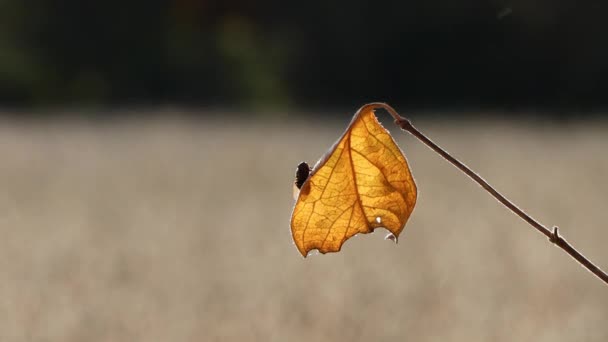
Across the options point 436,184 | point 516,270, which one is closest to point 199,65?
point 436,184

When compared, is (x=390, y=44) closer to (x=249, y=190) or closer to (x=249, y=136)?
(x=249, y=136)

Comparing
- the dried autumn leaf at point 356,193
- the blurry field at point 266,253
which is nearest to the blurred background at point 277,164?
the blurry field at point 266,253

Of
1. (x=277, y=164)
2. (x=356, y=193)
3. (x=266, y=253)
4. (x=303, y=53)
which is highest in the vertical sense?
(x=356, y=193)

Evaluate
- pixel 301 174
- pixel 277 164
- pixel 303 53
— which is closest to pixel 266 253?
pixel 277 164

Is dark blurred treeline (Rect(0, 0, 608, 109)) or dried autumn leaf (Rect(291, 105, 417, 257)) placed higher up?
dried autumn leaf (Rect(291, 105, 417, 257))

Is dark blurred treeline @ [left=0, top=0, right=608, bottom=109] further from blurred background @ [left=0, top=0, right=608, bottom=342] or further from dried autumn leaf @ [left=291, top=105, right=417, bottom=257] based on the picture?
dried autumn leaf @ [left=291, top=105, right=417, bottom=257]

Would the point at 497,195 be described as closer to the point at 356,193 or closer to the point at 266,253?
the point at 356,193

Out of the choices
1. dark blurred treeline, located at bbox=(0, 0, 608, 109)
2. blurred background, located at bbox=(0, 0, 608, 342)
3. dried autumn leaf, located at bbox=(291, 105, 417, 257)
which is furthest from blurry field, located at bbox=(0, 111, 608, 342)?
dark blurred treeline, located at bbox=(0, 0, 608, 109)

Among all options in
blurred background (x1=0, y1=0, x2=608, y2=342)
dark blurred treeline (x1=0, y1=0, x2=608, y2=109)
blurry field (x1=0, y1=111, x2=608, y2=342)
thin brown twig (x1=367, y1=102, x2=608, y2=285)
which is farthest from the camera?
dark blurred treeline (x1=0, y1=0, x2=608, y2=109)
